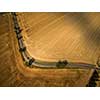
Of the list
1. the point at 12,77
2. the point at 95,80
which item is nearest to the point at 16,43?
the point at 12,77

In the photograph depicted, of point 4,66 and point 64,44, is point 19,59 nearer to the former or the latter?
point 4,66

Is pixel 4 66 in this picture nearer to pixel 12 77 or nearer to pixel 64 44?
pixel 12 77

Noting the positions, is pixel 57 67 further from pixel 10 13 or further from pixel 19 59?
pixel 10 13
